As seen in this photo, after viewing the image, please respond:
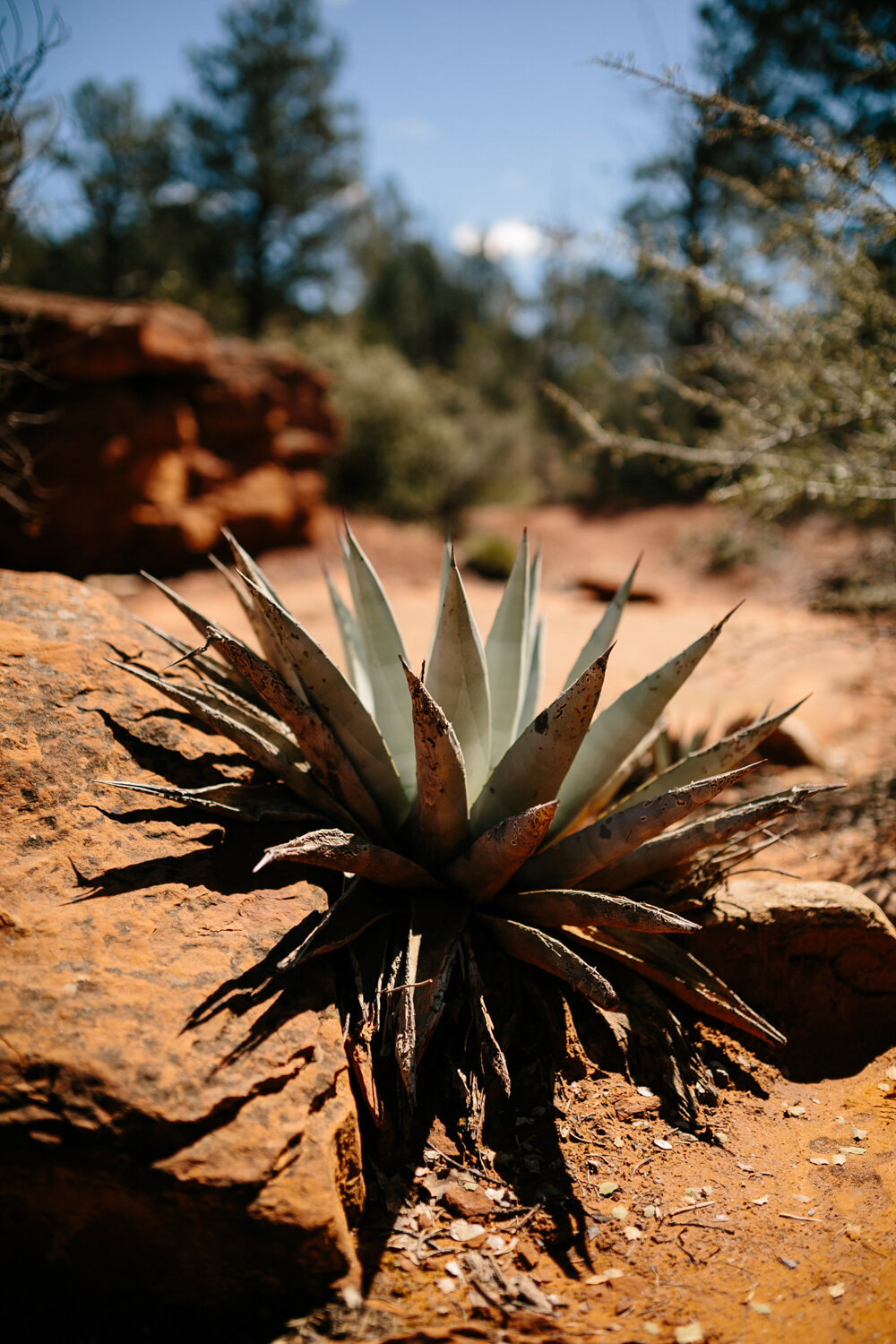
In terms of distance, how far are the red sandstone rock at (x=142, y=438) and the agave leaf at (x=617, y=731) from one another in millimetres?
6477

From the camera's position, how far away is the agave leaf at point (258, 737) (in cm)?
222

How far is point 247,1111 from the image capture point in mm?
1613

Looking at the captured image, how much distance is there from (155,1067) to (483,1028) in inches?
31.0

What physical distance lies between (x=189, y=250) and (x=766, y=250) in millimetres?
17103

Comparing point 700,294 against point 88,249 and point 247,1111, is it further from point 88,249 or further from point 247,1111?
point 88,249

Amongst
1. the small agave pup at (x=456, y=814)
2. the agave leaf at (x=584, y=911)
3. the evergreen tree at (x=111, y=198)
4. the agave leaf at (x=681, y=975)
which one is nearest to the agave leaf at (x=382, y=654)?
the small agave pup at (x=456, y=814)

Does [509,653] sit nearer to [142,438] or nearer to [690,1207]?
[690,1207]

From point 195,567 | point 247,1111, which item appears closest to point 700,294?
point 247,1111

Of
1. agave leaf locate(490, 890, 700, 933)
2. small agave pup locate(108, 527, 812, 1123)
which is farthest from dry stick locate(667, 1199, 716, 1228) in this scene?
agave leaf locate(490, 890, 700, 933)

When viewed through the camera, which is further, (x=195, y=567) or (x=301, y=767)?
(x=195, y=567)

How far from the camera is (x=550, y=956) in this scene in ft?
6.55

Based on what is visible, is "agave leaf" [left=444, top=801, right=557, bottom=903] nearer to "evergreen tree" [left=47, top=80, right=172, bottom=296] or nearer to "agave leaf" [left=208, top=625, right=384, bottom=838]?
"agave leaf" [left=208, top=625, right=384, bottom=838]

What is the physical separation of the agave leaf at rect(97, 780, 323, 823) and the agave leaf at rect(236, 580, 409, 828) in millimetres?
198

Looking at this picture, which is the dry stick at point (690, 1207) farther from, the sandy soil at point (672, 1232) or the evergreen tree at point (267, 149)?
the evergreen tree at point (267, 149)
